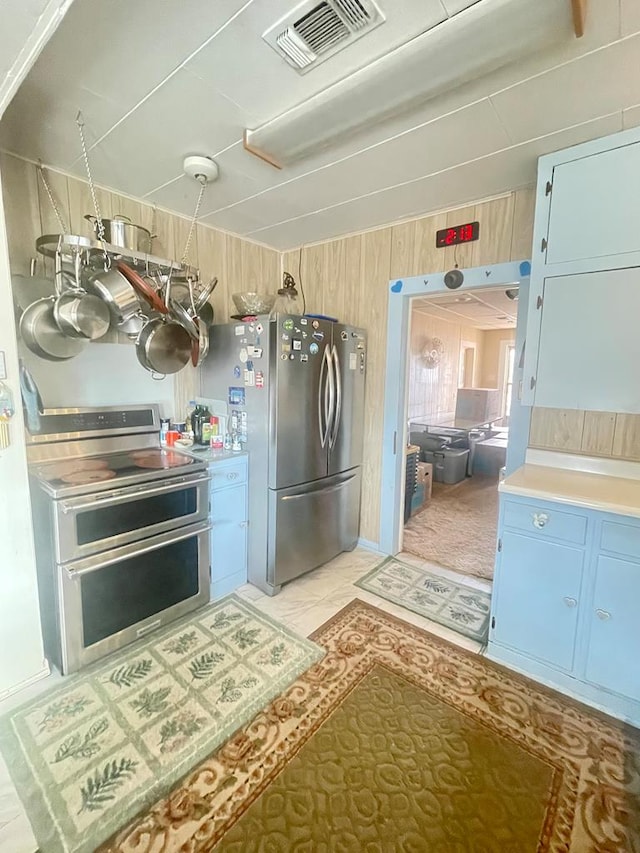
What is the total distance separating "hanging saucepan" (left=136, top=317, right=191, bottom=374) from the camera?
2162mm

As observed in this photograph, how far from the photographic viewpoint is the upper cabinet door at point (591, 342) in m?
1.76

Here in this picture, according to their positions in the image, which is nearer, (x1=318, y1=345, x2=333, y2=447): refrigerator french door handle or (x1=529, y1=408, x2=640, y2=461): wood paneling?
(x1=529, y1=408, x2=640, y2=461): wood paneling

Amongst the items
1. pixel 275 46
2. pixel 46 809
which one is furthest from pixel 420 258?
pixel 46 809

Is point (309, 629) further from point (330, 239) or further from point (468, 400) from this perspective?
point (468, 400)

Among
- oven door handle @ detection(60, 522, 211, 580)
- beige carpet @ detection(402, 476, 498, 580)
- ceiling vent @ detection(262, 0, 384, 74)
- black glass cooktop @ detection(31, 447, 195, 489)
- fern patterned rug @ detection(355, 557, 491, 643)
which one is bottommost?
fern patterned rug @ detection(355, 557, 491, 643)

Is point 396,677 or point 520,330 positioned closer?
point 396,677

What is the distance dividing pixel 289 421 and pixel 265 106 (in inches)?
62.2

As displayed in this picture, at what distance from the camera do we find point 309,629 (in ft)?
7.22

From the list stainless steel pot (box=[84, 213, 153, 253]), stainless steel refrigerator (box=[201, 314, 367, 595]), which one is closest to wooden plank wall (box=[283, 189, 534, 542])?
stainless steel refrigerator (box=[201, 314, 367, 595])

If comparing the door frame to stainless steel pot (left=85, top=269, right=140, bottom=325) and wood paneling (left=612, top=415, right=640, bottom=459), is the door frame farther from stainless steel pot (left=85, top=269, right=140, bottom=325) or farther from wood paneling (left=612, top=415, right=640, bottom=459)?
stainless steel pot (left=85, top=269, right=140, bottom=325)

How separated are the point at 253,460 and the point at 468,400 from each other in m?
5.03

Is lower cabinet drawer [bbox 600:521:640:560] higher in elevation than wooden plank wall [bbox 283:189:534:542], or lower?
lower

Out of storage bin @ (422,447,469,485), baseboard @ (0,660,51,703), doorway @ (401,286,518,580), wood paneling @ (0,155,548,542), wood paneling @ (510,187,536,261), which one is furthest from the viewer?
storage bin @ (422,447,469,485)

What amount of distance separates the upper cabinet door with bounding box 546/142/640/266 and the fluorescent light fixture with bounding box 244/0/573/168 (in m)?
0.77
